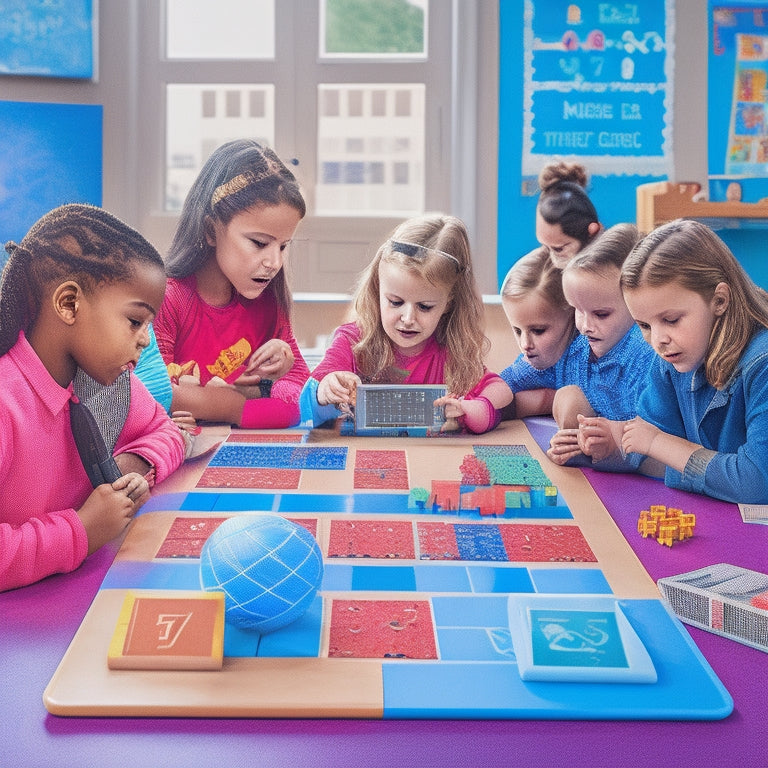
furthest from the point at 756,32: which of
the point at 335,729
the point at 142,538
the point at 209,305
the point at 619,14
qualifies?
the point at 335,729

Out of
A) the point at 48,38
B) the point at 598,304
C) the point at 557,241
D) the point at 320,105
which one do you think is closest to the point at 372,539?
the point at 598,304

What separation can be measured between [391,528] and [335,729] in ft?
1.46

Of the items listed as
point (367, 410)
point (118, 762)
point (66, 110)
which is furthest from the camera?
point (66, 110)

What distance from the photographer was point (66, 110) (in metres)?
3.05

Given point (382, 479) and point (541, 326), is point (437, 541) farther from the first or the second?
point (541, 326)

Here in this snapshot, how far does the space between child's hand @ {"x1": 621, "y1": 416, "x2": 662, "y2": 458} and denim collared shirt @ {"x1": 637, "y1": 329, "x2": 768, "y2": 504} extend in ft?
0.17

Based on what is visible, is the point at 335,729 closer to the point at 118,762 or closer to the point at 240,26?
the point at 118,762

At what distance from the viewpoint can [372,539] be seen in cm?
109

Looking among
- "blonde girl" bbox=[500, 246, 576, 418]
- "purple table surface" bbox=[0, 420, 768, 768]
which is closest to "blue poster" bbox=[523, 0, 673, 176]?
"blonde girl" bbox=[500, 246, 576, 418]

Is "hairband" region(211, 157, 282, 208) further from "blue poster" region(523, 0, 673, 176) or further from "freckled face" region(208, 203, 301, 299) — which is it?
"blue poster" region(523, 0, 673, 176)

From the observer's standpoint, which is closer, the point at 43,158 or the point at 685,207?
the point at 685,207

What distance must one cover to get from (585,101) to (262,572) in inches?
105

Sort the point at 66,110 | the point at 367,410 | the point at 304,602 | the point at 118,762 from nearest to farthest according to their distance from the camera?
the point at 118,762 → the point at 304,602 → the point at 367,410 → the point at 66,110

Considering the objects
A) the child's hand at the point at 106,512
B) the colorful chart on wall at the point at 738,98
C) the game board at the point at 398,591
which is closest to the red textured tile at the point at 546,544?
the game board at the point at 398,591
